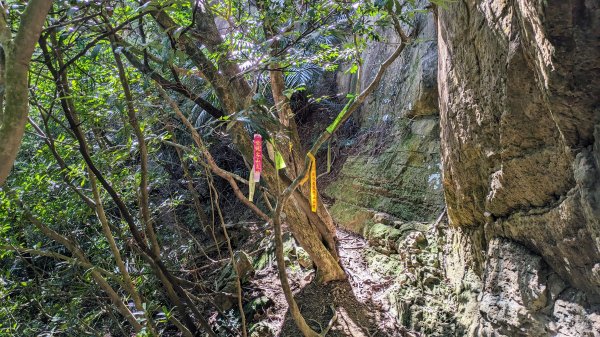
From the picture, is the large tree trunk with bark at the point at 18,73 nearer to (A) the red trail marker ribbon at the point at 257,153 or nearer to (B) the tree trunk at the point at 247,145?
(A) the red trail marker ribbon at the point at 257,153

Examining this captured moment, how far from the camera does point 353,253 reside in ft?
15.7

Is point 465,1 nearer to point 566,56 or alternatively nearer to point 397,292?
point 566,56

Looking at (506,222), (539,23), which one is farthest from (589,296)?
(539,23)

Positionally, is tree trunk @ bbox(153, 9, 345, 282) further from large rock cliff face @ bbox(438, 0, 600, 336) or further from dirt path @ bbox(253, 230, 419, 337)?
large rock cliff face @ bbox(438, 0, 600, 336)

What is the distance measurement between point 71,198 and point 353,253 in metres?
3.19

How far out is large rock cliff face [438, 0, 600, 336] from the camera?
157 cm

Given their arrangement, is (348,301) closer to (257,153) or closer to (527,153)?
(257,153)

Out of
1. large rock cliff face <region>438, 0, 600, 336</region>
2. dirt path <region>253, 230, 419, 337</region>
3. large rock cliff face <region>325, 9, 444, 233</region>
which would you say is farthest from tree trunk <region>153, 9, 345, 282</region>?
large rock cliff face <region>438, 0, 600, 336</region>

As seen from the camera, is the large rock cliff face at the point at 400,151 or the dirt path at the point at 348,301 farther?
the large rock cliff face at the point at 400,151

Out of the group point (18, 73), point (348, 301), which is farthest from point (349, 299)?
point (18, 73)

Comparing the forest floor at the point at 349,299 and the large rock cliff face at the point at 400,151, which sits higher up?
the large rock cliff face at the point at 400,151

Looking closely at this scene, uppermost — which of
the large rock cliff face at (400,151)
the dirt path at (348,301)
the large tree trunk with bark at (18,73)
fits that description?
the large tree trunk with bark at (18,73)

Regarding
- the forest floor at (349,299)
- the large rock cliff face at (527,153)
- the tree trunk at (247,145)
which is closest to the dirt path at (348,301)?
the forest floor at (349,299)

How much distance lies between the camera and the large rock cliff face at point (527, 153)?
157cm
